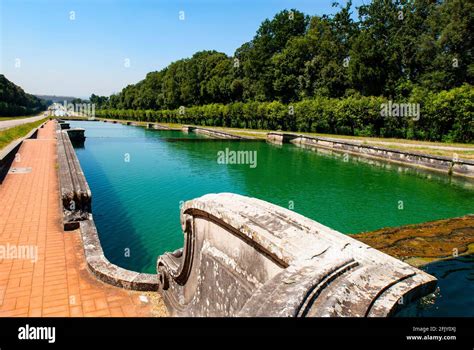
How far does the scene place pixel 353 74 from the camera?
38.2m

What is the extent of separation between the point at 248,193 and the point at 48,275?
846 cm

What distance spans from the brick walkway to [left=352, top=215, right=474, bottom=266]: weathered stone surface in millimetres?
4377

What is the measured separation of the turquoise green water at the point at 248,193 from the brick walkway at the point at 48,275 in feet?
4.63

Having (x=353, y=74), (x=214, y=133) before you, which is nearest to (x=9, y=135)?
(x=214, y=133)

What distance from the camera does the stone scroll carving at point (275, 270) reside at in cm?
195

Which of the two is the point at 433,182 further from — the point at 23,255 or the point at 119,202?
the point at 23,255

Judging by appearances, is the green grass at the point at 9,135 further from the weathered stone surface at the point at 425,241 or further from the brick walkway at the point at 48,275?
the weathered stone surface at the point at 425,241

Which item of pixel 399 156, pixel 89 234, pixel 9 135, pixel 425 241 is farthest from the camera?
pixel 9 135

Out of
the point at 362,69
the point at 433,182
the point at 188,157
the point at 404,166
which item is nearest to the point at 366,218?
the point at 433,182

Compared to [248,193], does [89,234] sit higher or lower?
higher

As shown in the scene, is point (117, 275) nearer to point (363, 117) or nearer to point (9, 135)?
point (9, 135)

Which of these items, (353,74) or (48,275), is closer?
(48,275)

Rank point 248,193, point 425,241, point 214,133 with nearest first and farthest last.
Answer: point 425,241
point 248,193
point 214,133
